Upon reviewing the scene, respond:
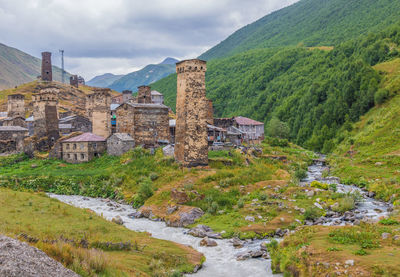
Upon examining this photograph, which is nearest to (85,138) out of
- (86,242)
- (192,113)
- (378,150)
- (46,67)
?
(192,113)

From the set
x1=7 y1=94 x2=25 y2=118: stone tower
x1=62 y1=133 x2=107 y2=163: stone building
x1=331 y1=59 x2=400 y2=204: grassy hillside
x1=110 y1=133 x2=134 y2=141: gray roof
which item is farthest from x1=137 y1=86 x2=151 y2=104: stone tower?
x1=331 y1=59 x2=400 y2=204: grassy hillside

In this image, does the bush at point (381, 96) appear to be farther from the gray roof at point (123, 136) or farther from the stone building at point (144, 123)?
the gray roof at point (123, 136)

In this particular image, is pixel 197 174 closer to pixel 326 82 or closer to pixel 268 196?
pixel 268 196

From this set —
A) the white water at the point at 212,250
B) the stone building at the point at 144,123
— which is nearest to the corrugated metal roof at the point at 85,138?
the stone building at the point at 144,123

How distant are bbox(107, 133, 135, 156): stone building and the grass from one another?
2104 centimetres

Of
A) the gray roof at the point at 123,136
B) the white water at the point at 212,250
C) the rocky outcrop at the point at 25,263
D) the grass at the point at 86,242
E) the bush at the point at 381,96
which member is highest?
the bush at the point at 381,96

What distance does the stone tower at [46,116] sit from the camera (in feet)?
168

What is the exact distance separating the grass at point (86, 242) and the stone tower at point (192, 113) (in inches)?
565

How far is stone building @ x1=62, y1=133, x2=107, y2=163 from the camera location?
47188 millimetres

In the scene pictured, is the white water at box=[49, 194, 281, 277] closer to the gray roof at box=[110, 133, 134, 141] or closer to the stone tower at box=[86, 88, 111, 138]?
the gray roof at box=[110, 133, 134, 141]

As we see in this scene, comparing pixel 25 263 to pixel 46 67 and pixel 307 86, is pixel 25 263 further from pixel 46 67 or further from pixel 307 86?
pixel 307 86

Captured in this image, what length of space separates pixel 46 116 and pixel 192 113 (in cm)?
2591

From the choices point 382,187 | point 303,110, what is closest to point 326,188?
point 382,187

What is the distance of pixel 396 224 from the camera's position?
19797 millimetres
